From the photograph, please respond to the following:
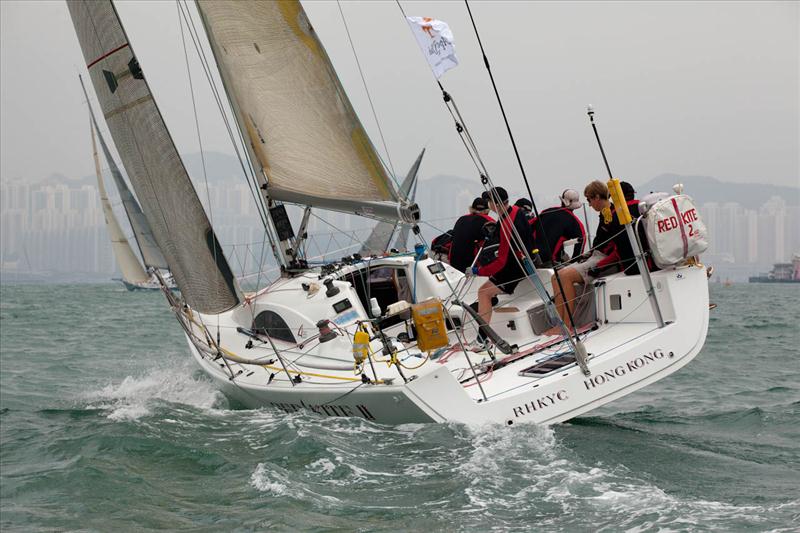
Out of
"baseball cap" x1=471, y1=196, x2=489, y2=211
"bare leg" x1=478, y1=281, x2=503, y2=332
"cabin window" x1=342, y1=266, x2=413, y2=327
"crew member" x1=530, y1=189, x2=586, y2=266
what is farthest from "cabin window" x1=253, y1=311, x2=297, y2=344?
"crew member" x1=530, y1=189, x2=586, y2=266

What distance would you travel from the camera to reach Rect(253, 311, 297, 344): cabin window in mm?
8234

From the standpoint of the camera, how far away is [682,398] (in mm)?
9078

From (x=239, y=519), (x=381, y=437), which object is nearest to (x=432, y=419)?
(x=381, y=437)

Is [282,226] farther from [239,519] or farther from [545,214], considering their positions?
[239,519]

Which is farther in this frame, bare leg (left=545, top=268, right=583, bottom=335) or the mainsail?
the mainsail

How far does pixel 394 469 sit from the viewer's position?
5551 millimetres

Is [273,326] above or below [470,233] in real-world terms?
below

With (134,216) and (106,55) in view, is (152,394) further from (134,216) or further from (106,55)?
(134,216)

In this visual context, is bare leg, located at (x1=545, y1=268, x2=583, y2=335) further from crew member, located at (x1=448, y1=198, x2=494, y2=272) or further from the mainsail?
the mainsail

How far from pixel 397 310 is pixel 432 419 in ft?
5.82

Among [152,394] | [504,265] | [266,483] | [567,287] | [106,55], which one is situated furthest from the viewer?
[152,394]

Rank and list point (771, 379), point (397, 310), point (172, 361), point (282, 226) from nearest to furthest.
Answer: point (397, 310) < point (282, 226) < point (771, 379) < point (172, 361)

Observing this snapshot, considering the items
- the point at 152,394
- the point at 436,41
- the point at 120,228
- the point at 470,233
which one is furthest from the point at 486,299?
the point at 120,228

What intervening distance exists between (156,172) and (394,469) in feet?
15.5
